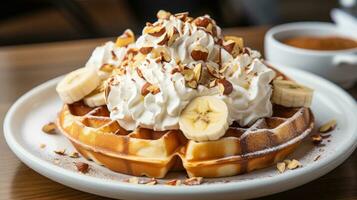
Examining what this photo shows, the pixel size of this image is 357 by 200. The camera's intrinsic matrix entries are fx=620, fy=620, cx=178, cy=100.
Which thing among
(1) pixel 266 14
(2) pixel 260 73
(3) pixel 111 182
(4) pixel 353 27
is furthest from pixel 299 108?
(1) pixel 266 14

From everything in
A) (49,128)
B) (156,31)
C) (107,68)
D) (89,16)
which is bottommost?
(89,16)

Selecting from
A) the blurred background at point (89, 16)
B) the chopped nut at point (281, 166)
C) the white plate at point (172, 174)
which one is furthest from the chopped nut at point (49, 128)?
the blurred background at point (89, 16)

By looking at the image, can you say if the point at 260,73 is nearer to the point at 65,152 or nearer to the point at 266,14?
the point at 65,152

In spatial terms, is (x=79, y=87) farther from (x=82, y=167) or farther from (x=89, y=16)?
(x=89, y=16)

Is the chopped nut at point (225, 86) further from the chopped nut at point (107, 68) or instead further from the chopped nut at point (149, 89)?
the chopped nut at point (107, 68)

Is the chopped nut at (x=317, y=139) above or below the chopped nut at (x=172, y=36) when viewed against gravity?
below

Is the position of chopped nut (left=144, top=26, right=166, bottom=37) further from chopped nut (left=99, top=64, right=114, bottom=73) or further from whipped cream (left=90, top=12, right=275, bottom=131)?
chopped nut (left=99, top=64, right=114, bottom=73)

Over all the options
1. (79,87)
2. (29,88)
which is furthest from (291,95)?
(29,88)
